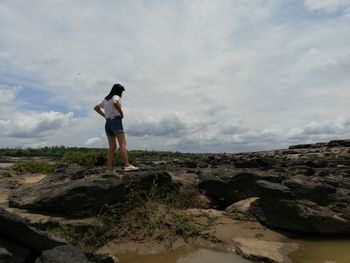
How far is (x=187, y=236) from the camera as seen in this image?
25.5ft

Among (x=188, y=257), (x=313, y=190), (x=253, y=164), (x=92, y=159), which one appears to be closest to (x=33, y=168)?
(x=92, y=159)

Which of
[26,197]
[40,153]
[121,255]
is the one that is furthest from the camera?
[40,153]

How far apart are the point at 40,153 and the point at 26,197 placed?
180 feet

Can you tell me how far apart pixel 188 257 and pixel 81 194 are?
7.30 feet

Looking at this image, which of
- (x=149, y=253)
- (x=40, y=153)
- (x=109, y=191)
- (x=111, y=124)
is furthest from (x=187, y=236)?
(x=40, y=153)

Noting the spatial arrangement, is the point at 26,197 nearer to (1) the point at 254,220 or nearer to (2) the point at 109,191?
(2) the point at 109,191

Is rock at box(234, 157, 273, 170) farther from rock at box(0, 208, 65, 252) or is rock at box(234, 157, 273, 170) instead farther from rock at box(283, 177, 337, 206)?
rock at box(0, 208, 65, 252)

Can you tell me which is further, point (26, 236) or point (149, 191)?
point (149, 191)

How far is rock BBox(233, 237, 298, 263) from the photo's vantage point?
269 inches

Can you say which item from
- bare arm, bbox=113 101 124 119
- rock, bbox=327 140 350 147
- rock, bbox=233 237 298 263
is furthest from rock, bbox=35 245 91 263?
rock, bbox=327 140 350 147

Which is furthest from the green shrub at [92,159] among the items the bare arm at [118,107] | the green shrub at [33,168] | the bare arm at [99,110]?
the bare arm at [118,107]

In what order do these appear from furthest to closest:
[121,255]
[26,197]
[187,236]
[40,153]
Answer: [40,153] → [26,197] → [187,236] → [121,255]

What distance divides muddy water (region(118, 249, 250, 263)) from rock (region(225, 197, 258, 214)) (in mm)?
1979

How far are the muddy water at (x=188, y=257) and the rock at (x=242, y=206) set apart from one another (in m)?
1.98
